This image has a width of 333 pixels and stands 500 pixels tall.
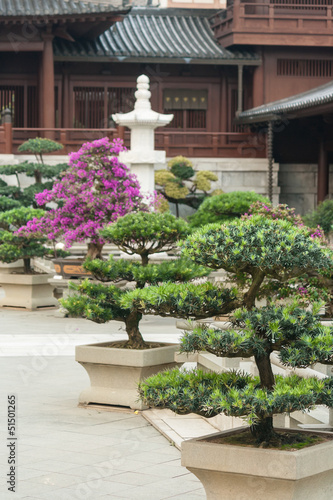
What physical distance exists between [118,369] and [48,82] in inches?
767

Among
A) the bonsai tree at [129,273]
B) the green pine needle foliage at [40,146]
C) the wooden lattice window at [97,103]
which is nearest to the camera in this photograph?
the bonsai tree at [129,273]

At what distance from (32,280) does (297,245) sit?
12361mm

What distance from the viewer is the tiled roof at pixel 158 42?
28.4 m

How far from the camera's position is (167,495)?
5824mm

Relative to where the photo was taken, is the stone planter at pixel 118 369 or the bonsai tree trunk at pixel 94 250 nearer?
the stone planter at pixel 118 369

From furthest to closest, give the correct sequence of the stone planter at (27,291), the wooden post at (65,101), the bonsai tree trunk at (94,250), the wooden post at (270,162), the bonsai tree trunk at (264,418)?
the wooden post at (65,101), the wooden post at (270,162), the stone planter at (27,291), the bonsai tree trunk at (94,250), the bonsai tree trunk at (264,418)

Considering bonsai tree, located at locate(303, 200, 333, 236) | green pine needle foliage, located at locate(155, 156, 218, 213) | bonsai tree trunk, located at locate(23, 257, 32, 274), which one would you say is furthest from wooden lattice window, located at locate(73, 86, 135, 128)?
bonsai tree trunk, located at locate(23, 257, 32, 274)

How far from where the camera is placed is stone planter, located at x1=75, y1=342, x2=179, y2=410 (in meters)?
8.48

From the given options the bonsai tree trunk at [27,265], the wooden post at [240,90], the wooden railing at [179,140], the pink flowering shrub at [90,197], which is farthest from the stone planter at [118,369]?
the wooden post at [240,90]

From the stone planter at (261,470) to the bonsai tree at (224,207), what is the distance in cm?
1266

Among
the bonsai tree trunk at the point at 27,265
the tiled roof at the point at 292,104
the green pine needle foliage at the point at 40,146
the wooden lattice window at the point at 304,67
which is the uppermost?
the wooden lattice window at the point at 304,67

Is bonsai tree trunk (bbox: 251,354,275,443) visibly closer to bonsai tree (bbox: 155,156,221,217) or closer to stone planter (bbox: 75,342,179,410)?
stone planter (bbox: 75,342,179,410)

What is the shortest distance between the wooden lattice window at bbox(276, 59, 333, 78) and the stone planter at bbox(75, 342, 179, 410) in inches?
863

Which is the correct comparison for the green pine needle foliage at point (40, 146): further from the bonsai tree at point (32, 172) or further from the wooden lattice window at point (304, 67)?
the wooden lattice window at point (304, 67)
